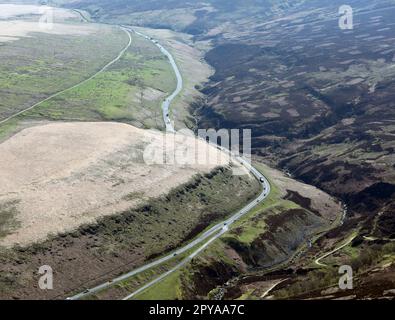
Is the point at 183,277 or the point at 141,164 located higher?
the point at 141,164

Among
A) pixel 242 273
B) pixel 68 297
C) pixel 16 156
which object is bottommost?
pixel 242 273

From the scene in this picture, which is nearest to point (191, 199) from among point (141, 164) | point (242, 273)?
point (141, 164)

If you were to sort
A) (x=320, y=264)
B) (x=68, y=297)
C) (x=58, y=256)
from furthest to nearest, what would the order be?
(x=320, y=264)
(x=58, y=256)
(x=68, y=297)

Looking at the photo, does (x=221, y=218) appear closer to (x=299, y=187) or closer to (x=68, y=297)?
(x=299, y=187)

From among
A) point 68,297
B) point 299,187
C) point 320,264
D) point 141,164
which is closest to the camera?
point 68,297

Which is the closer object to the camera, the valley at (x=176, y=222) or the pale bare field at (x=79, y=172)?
the valley at (x=176, y=222)

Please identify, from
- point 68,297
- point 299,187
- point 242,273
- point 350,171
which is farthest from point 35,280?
point 350,171

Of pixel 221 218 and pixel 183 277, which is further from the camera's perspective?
pixel 221 218

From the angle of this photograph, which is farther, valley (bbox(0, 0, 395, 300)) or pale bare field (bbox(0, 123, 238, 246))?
pale bare field (bbox(0, 123, 238, 246))
